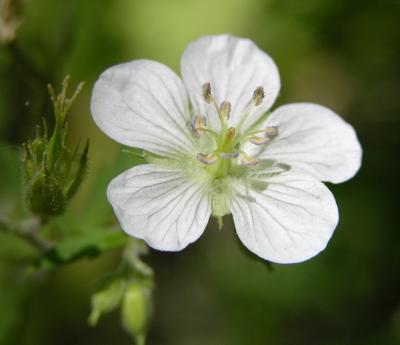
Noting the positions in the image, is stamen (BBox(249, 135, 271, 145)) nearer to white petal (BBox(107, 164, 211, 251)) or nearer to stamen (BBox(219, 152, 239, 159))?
stamen (BBox(219, 152, 239, 159))

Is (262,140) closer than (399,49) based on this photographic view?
Yes

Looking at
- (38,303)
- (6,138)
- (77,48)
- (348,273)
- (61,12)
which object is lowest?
(38,303)

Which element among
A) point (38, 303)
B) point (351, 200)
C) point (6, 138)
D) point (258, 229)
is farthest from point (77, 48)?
point (258, 229)

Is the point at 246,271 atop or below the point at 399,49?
below

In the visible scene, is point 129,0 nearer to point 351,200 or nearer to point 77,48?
point 77,48

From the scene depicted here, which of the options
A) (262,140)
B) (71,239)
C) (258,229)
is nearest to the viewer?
(258,229)

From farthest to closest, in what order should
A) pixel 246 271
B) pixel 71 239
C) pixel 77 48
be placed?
pixel 77 48, pixel 246 271, pixel 71 239

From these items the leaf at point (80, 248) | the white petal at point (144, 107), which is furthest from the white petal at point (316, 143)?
the leaf at point (80, 248)

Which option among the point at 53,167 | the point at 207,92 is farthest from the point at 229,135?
the point at 53,167

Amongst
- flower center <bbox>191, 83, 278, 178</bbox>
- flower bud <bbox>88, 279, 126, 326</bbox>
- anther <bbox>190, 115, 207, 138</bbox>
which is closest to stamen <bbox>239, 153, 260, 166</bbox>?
flower center <bbox>191, 83, 278, 178</bbox>
